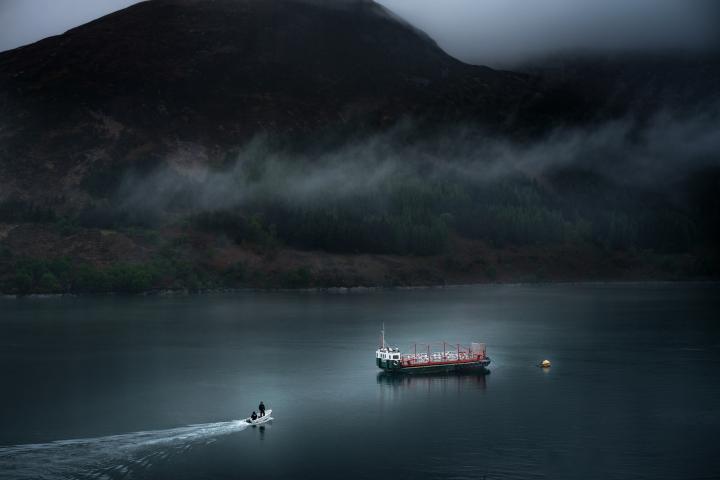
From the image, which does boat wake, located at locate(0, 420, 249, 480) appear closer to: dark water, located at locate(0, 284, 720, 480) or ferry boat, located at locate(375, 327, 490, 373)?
dark water, located at locate(0, 284, 720, 480)

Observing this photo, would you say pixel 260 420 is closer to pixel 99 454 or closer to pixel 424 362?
pixel 99 454

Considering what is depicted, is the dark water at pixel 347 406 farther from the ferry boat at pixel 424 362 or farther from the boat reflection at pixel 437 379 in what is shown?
the ferry boat at pixel 424 362

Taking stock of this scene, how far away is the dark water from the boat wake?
19cm

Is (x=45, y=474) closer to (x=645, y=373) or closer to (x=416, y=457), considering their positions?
(x=416, y=457)

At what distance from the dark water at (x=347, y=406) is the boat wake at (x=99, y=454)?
19 centimetres

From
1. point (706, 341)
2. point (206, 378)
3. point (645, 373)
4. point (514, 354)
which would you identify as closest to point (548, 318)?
point (706, 341)

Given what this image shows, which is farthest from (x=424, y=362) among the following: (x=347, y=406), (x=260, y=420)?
(x=260, y=420)

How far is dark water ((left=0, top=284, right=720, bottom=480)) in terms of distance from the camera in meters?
68.9

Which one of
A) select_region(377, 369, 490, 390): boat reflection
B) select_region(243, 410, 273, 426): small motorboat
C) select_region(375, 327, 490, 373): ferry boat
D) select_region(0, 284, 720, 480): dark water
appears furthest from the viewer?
select_region(375, 327, 490, 373): ferry boat

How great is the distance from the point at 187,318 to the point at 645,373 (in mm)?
102663

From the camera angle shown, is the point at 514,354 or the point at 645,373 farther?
the point at 514,354

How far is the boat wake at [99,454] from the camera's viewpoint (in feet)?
214

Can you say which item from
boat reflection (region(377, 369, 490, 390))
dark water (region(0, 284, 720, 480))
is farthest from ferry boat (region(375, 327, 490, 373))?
dark water (region(0, 284, 720, 480))

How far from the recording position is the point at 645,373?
110 meters
